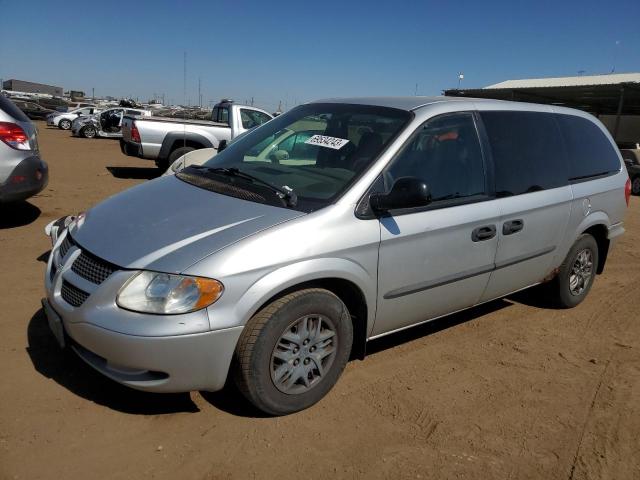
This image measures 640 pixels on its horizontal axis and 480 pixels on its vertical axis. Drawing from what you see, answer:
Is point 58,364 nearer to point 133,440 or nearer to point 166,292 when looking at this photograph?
point 133,440

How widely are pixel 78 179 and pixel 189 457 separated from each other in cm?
1006

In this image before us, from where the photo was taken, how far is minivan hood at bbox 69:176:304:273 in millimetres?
2666

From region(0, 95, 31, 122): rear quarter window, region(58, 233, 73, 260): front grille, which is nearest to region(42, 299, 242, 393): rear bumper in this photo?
region(58, 233, 73, 260): front grille

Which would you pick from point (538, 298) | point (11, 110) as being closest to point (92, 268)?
point (538, 298)

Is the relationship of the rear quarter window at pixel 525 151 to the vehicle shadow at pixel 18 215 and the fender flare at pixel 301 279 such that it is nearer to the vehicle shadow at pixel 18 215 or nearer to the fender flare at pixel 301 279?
the fender flare at pixel 301 279

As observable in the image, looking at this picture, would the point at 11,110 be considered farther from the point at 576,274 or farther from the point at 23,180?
the point at 576,274

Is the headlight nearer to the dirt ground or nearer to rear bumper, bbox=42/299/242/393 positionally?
rear bumper, bbox=42/299/242/393

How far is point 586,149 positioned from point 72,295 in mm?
4231

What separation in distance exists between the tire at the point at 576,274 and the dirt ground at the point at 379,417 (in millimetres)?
493

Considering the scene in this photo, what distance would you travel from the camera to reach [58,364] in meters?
3.34

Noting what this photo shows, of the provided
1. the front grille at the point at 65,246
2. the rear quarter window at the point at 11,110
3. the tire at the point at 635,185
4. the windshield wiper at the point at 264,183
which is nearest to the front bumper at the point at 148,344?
the front grille at the point at 65,246

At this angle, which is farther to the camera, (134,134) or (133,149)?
(133,149)

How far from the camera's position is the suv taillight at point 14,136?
6031 millimetres

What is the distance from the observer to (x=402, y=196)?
3.05 m
